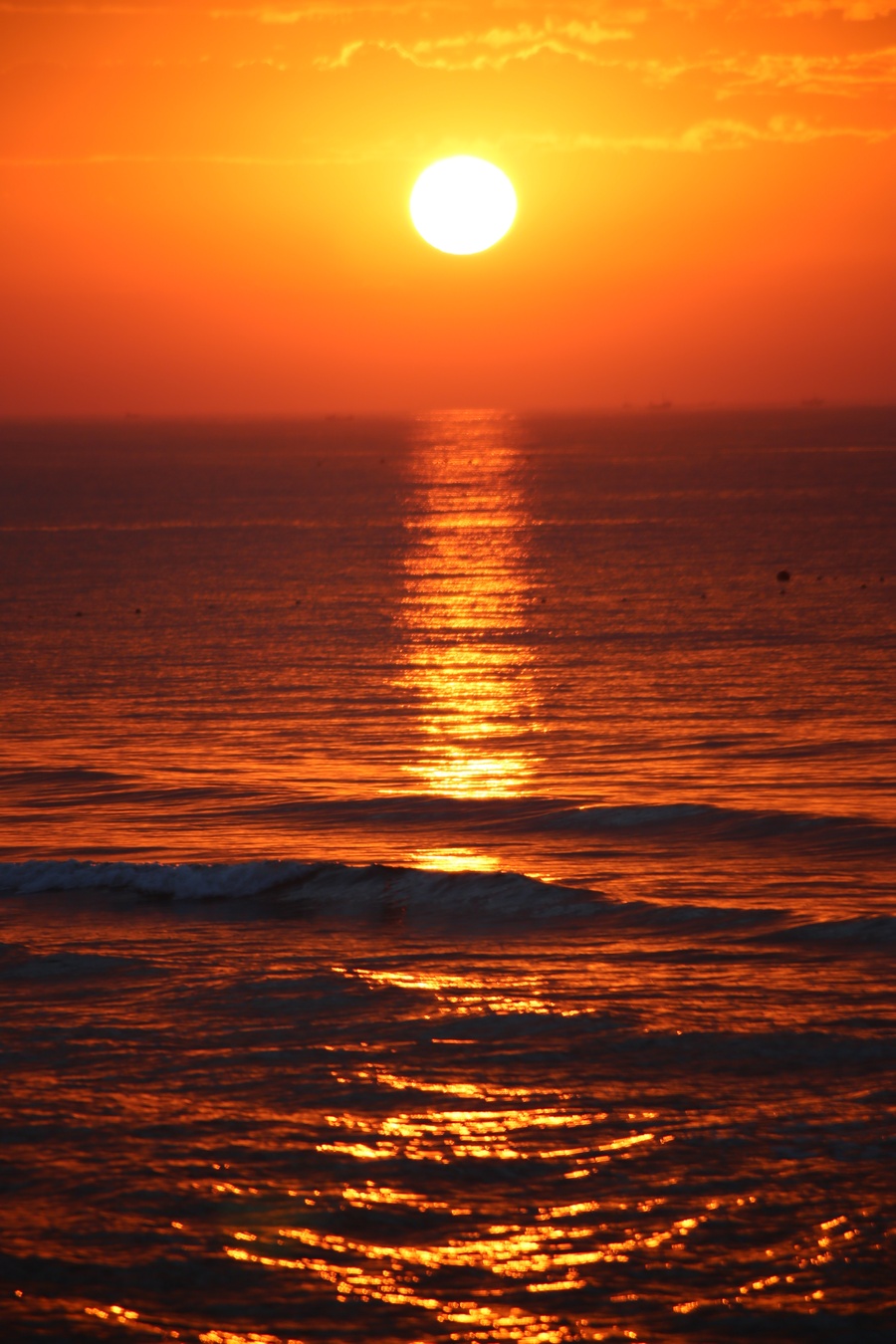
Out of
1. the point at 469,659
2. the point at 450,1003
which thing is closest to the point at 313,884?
the point at 450,1003

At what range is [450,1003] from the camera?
2030 cm

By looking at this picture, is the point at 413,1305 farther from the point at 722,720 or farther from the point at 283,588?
the point at 283,588

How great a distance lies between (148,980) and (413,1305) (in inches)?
363

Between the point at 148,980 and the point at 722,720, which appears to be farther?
the point at 722,720

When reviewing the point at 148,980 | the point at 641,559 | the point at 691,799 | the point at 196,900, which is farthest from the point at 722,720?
the point at 641,559

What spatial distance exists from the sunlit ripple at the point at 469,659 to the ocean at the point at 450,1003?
0.36 m

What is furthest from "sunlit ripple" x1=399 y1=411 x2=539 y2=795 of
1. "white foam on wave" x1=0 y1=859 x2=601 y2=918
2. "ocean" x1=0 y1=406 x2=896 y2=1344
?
"white foam on wave" x1=0 y1=859 x2=601 y2=918

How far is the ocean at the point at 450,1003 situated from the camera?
13453 mm

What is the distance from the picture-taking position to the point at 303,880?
26.1 m

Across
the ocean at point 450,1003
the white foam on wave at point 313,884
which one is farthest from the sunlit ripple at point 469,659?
the white foam on wave at point 313,884

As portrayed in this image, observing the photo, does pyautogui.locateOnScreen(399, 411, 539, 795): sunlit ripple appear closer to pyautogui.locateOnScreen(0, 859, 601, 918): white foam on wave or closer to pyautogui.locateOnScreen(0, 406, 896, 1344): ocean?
pyautogui.locateOnScreen(0, 406, 896, 1344): ocean

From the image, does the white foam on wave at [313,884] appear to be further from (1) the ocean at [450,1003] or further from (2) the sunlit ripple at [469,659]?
(2) the sunlit ripple at [469,659]

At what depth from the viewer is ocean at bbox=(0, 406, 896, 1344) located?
13.5m

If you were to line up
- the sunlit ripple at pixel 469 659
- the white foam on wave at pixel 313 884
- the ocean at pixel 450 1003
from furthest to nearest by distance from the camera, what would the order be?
the sunlit ripple at pixel 469 659 → the white foam on wave at pixel 313 884 → the ocean at pixel 450 1003
